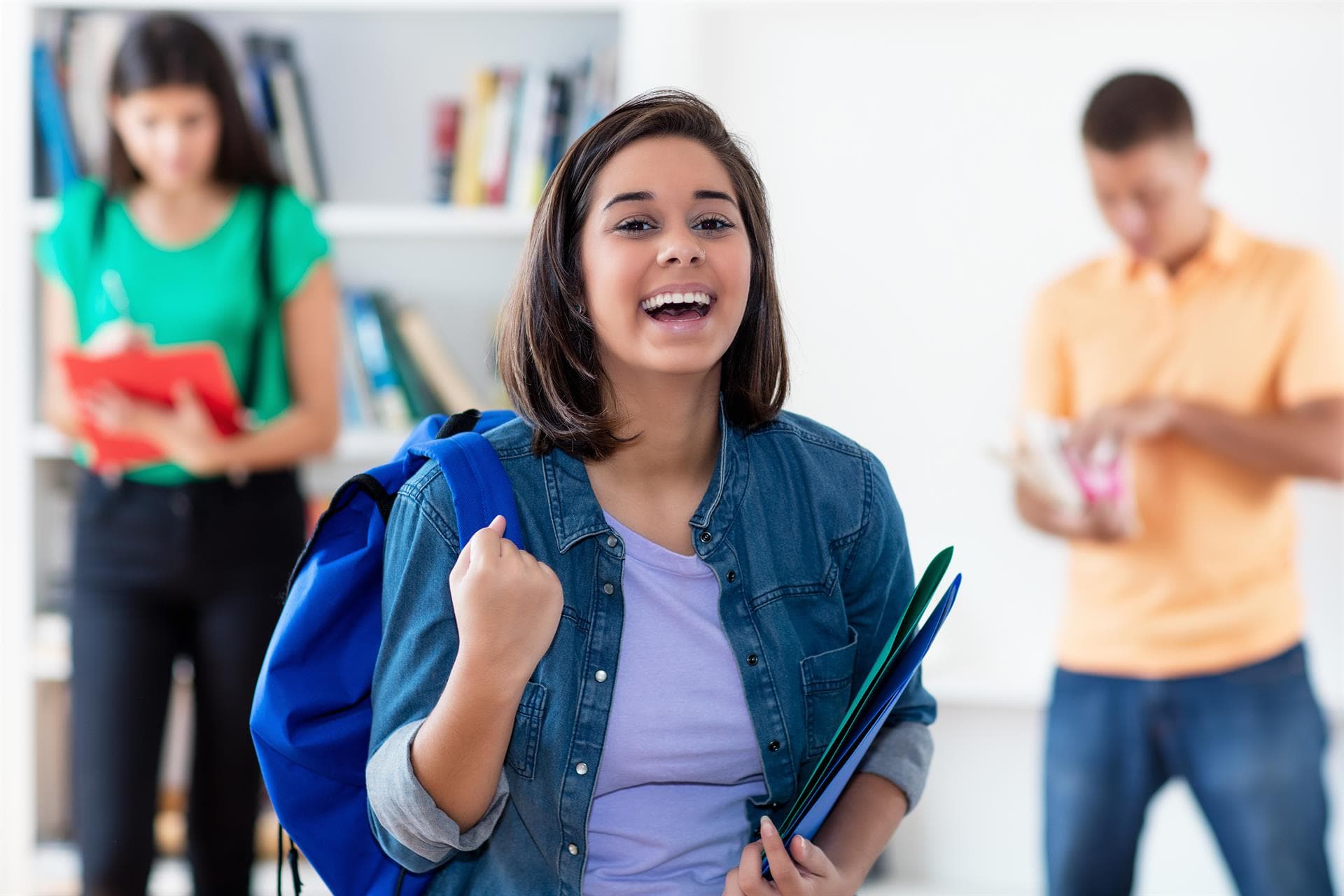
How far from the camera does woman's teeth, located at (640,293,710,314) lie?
115 cm

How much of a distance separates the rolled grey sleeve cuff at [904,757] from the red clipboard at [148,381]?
4.30 ft

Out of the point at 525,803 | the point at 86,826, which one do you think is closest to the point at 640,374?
the point at 525,803

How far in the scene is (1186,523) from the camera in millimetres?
2131

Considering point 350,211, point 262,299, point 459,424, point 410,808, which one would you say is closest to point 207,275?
point 262,299

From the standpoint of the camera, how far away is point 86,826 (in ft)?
7.06

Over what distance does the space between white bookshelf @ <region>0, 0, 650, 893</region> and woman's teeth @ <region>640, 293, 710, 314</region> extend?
1447mm

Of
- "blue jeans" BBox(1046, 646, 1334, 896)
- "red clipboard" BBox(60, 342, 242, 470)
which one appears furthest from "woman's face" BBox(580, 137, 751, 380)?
"blue jeans" BBox(1046, 646, 1334, 896)

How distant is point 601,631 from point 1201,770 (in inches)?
50.4

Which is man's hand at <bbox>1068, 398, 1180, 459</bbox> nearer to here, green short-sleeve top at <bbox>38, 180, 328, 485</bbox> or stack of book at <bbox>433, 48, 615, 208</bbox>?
stack of book at <bbox>433, 48, 615, 208</bbox>

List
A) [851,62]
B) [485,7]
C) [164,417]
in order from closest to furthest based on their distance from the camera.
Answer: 1. [164,417]
2. [485,7]
3. [851,62]

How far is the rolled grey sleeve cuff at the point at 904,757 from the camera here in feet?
3.95

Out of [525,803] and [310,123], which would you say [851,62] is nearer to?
[310,123]

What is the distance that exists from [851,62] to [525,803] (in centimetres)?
214

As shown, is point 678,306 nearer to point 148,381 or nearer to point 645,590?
point 645,590
